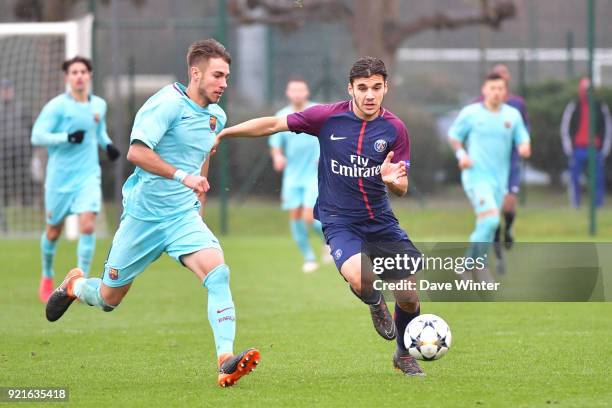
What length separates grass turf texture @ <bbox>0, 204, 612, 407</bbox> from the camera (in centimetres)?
679

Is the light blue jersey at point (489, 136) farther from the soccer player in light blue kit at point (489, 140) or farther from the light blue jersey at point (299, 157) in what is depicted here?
the light blue jersey at point (299, 157)

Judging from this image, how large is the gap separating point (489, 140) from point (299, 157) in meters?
2.88

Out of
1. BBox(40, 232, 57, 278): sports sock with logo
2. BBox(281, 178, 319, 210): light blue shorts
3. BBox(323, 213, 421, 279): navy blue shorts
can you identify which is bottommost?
BBox(40, 232, 57, 278): sports sock with logo

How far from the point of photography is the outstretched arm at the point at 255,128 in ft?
24.7

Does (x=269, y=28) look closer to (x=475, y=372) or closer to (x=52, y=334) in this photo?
(x=52, y=334)

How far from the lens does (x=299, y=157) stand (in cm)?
1488

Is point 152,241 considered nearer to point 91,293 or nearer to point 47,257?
point 91,293

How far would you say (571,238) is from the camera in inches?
725

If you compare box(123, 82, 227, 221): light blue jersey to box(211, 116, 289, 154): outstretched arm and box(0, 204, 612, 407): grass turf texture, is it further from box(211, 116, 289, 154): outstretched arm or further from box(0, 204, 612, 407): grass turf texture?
box(0, 204, 612, 407): grass turf texture

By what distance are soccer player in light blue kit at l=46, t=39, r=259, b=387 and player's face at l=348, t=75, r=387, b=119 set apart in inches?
32.0

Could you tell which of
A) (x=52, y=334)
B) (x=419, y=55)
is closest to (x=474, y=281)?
(x=52, y=334)

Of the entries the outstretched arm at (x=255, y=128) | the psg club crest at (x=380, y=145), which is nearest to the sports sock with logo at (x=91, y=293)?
the outstretched arm at (x=255, y=128)

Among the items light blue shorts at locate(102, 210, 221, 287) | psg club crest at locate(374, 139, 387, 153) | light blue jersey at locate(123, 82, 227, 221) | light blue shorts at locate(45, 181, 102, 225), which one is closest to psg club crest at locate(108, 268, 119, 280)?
light blue shorts at locate(102, 210, 221, 287)

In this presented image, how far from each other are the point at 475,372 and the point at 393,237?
97 cm
